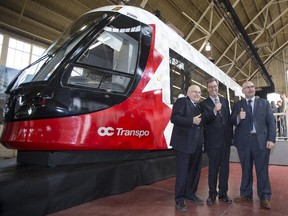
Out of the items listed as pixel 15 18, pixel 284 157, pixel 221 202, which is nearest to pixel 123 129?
pixel 221 202

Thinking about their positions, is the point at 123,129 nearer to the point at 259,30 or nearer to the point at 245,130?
the point at 245,130

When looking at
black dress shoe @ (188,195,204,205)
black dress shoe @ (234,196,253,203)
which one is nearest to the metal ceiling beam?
black dress shoe @ (234,196,253,203)

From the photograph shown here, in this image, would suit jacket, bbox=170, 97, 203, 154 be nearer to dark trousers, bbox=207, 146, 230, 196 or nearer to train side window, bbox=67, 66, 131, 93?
dark trousers, bbox=207, 146, 230, 196

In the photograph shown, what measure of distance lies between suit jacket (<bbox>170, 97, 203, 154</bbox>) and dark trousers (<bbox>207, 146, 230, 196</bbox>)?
27cm

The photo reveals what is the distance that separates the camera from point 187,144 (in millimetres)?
2676

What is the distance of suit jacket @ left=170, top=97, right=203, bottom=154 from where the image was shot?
266 cm

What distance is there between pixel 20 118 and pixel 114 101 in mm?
1044

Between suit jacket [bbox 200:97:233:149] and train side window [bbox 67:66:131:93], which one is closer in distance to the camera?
train side window [bbox 67:66:131:93]

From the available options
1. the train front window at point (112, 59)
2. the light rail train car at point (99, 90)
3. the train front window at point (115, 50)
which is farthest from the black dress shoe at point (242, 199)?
the train front window at point (115, 50)

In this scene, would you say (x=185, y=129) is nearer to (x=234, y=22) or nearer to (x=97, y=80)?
(x=97, y=80)

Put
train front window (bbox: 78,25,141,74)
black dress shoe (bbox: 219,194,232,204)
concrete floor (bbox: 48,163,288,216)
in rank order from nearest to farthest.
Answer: concrete floor (bbox: 48,163,288,216), black dress shoe (bbox: 219,194,232,204), train front window (bbox: 78,25,141,74)

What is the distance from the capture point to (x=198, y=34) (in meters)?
12.2

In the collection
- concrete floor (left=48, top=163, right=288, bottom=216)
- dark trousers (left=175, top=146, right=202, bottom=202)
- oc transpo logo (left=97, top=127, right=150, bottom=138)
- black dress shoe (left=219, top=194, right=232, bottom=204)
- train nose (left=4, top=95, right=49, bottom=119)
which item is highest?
train nose (left=4, top=95, right=49, bottom=119)

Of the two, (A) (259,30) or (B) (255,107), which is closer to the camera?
(B) (255,107)
